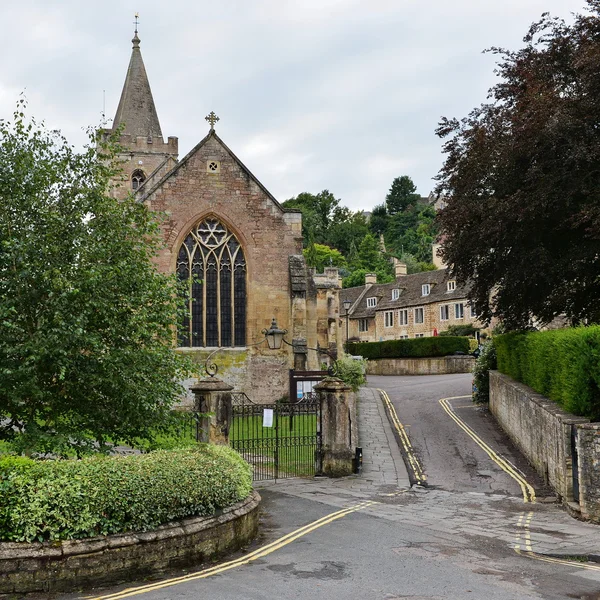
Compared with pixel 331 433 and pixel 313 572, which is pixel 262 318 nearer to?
pixel 331 433

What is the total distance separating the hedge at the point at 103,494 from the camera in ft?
27.0

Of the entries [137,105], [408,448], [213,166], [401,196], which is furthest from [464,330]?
[401,196]

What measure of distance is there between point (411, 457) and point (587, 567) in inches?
399

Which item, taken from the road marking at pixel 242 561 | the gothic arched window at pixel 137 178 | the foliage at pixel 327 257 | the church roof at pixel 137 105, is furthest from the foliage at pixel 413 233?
the road marking at pixel 242 561

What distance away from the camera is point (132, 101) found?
44812 millimetres

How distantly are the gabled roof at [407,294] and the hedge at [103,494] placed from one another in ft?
172

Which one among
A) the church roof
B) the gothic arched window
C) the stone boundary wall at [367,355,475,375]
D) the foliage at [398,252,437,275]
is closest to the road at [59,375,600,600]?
the stone boundary wall at [367,355,475,375]

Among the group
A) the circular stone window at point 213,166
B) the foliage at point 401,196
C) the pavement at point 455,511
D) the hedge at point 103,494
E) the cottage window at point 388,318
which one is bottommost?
the pavement at point 455,511

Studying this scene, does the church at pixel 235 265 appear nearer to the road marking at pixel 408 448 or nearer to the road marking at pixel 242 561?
the road marking at pixel 408 448

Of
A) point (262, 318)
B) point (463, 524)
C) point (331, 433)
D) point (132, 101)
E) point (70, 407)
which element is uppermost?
point (132, 101)

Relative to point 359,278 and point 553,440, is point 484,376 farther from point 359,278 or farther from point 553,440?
point 359,278

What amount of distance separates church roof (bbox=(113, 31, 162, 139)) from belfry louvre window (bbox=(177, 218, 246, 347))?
18.4 m

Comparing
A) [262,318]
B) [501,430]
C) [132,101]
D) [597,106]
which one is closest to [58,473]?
[597,106]

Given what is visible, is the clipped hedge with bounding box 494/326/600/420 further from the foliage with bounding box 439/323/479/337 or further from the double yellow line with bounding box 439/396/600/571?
the foliage with bounding box 439/323/479/337
